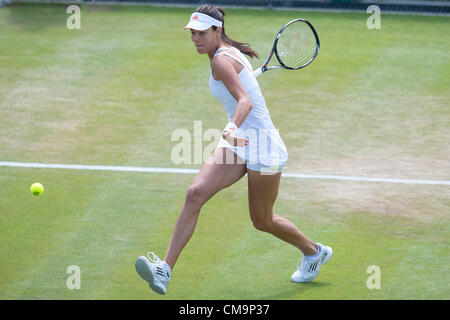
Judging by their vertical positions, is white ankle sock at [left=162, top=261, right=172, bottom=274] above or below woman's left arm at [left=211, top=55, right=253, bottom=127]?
below

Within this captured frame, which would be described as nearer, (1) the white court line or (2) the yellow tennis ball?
(2) the yellow tennis ball

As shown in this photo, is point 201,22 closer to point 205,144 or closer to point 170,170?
point 170,170

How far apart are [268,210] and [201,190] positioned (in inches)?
21.8

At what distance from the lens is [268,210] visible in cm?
585

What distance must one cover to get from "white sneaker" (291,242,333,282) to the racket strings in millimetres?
1549

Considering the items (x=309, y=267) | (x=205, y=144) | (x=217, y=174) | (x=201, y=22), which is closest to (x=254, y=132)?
(x=217, y=174)

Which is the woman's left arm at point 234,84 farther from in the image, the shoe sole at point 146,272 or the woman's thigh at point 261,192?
the shoe sole at point 146,272

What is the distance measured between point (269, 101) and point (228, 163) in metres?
4.45

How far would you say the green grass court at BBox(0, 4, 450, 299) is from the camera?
617 cm

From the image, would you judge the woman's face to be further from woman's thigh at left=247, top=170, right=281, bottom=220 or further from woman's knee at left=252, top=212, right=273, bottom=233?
woman's knee at left=252, top=212, right=273, bottom=233

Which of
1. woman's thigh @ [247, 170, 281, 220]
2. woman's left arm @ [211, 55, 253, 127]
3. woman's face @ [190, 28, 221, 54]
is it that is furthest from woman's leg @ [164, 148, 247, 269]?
woman's face @ [190, 28, 221, 54]

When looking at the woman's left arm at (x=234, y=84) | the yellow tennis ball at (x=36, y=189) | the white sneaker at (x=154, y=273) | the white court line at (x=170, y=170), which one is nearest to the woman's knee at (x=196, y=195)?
the white sneaker at (x=154, y=273)

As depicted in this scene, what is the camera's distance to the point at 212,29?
224 inches

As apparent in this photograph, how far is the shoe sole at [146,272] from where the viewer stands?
17.8 ft
